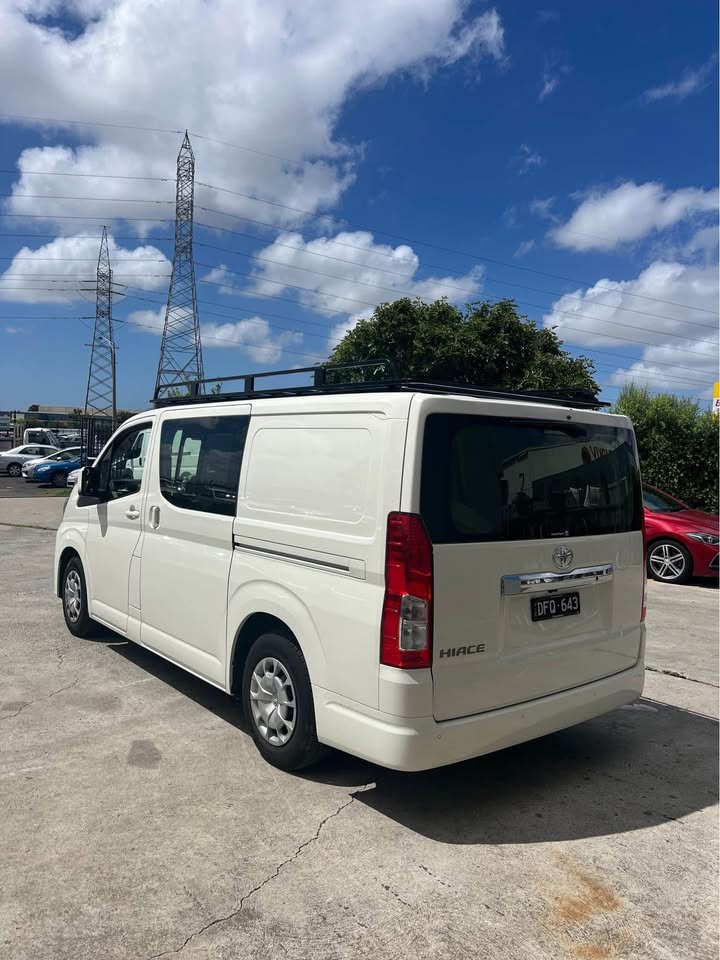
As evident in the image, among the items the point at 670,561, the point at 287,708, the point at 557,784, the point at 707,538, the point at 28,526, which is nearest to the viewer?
the point at 287,708

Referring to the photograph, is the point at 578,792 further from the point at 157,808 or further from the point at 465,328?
the point at 465,328

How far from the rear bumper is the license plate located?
42 centimetres

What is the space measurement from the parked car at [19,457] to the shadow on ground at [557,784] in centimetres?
3186

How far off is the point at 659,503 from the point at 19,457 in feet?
99.5

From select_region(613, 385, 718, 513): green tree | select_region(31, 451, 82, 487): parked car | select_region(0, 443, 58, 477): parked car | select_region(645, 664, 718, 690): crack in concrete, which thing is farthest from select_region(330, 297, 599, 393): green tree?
select_region(645, 664, 718, 690): crack in concrete

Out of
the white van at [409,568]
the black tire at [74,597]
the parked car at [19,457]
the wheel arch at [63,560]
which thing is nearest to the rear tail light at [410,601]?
the white van at [409,568]

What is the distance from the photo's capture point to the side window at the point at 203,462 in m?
4.36

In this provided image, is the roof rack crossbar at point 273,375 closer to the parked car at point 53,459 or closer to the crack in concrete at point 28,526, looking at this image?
the crack in concrete at point 28,526

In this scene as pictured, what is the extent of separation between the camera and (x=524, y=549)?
3.49 metres

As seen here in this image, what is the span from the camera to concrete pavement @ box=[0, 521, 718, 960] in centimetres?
265

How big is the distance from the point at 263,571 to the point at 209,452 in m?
1.06

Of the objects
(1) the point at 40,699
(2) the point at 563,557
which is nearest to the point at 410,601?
(2) the point at 563,557

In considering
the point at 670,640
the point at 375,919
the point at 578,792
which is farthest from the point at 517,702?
the point at 670,640

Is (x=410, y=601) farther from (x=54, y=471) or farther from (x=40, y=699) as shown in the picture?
(x=54, y=471)
